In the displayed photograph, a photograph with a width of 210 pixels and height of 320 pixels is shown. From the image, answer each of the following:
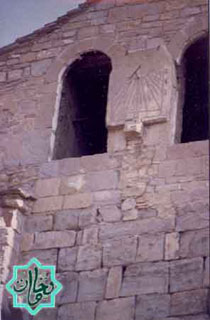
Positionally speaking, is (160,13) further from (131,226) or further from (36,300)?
(36,300)

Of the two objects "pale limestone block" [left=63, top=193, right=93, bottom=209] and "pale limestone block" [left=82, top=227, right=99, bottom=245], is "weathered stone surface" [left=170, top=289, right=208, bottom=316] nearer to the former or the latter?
"pale limestone block" [left=82, top=227, right=99, bottom=245]

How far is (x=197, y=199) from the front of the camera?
959cm

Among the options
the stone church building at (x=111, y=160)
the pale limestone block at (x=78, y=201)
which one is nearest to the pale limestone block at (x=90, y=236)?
the stone church building at (x=111, y=160)

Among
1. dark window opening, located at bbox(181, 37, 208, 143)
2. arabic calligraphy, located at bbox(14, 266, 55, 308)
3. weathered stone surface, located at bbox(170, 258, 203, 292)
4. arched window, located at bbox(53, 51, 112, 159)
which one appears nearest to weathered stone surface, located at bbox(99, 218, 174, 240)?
weathered stone surface, located at bbox(170, 258, 203, 292)

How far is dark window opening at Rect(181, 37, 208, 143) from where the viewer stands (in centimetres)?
1108

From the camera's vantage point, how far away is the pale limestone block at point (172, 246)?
9.29 meters

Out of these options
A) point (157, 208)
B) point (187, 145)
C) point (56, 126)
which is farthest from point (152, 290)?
point (56, 126)

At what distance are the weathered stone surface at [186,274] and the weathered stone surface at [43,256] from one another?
4.28 ft

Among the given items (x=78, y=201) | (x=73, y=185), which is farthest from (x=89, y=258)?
(x=73, y=185)

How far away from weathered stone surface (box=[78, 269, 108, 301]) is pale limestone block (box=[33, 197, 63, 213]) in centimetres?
97

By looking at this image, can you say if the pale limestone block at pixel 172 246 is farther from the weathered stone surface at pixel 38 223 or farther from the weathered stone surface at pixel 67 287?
the weathered stone surface at pixel 38 223

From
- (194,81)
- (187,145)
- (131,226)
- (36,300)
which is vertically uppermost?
(194,81)

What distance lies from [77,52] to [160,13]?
3.65ft

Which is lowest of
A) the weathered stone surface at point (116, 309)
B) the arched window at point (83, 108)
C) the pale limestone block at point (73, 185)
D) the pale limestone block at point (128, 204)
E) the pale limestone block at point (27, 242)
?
the weathered stone surface at point (116, 309)
